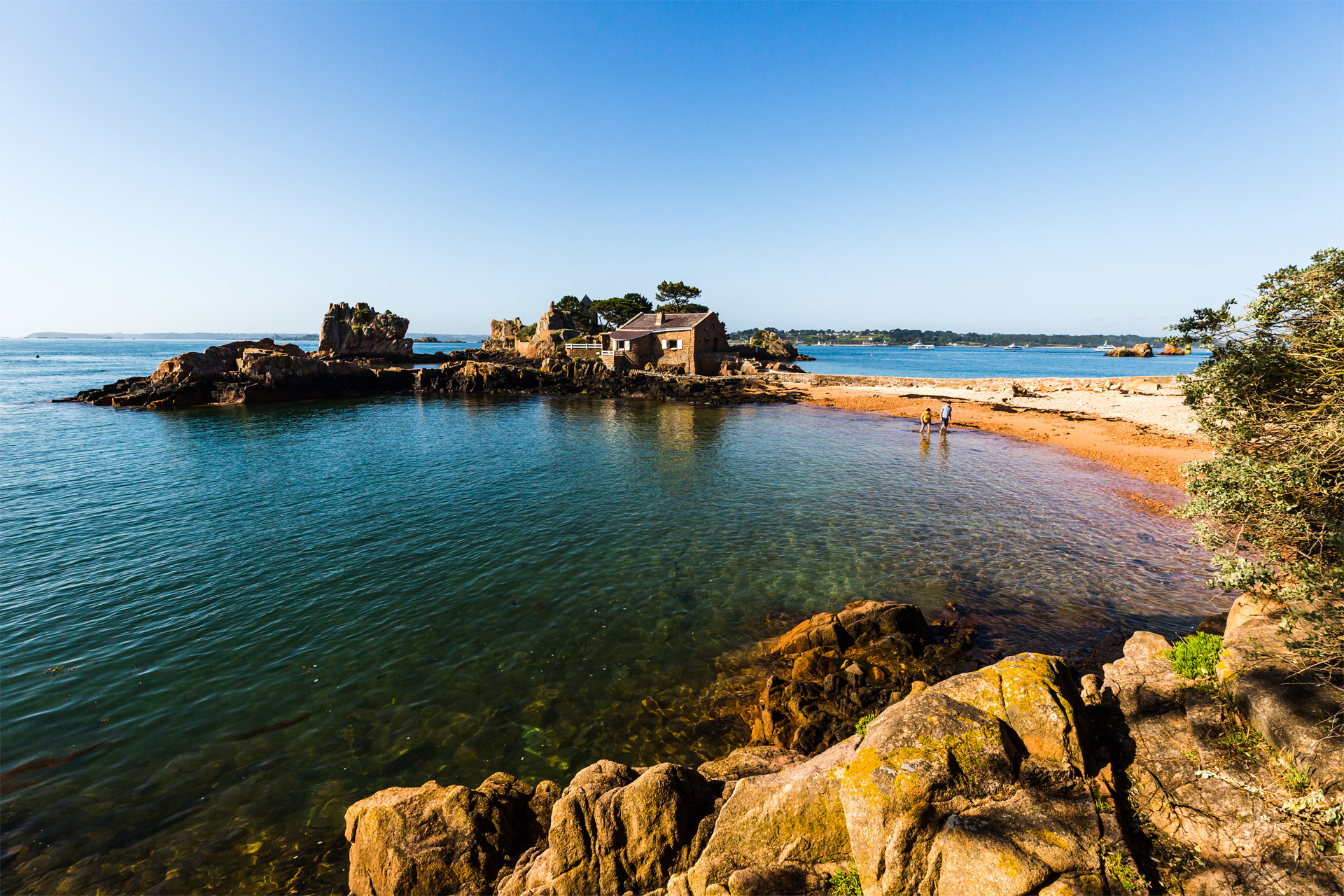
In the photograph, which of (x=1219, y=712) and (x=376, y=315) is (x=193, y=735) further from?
(x=376, y=315)

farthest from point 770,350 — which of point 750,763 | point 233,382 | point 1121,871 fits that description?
point 1121,871

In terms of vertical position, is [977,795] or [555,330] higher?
[555,330]

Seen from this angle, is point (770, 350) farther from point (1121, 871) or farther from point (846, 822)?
point (1121, 871)

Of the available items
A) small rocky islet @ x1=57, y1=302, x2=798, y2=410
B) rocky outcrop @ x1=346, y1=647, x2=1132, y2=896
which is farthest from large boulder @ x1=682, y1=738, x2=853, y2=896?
small rocky islet @ x1=57, y1=302, x2=798, y2=410

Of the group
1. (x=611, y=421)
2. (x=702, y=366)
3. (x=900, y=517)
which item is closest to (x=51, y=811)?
(x=900, y=517)

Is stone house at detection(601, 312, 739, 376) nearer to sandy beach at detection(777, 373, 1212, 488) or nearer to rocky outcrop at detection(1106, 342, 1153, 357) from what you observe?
sandy beach at detection(777, 373, 1212, 488)

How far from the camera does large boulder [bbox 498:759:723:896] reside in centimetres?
654

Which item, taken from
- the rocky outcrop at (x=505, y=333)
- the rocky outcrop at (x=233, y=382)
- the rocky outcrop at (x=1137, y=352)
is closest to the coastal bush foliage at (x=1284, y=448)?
the rocky outcrop at (x=233, y=382)

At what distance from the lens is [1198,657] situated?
25.7 feet

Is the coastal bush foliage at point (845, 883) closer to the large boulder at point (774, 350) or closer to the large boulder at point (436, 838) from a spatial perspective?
the large boulder at point (436, 838)

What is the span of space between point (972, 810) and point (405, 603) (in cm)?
1573

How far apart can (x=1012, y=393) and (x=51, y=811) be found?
7841cm

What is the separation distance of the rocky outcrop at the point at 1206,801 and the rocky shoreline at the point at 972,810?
0.02 metres

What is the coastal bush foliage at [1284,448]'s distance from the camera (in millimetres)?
7316
